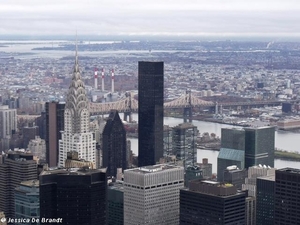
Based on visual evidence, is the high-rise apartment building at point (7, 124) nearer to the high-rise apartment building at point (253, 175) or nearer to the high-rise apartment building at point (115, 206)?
the high-rise apartment building at point (253, 175)

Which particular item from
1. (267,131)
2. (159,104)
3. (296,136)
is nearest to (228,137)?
(267,131)

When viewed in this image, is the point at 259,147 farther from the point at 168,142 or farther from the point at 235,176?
the point at 235,176

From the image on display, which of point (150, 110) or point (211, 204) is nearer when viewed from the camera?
point (211, 204)

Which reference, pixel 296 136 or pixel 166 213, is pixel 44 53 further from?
pixel 166 213

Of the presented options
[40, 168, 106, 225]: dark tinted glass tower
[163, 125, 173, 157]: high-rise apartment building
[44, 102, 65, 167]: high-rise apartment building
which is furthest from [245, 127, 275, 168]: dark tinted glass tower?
[40, 168, 106, 225]: dark tinted glass tower

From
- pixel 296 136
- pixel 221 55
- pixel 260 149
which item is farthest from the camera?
pixel 221 55

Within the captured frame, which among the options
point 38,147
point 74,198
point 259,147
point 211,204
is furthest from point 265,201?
point 38,147
